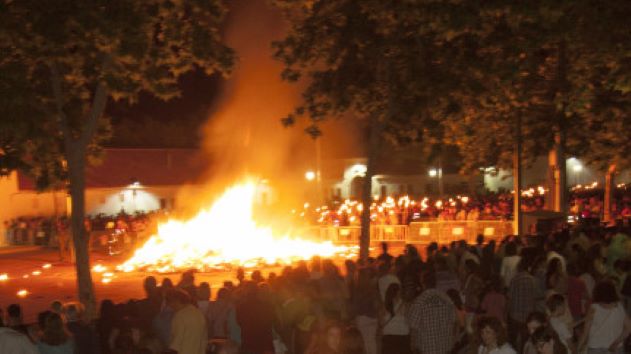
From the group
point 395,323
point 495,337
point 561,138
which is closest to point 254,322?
point 395,323

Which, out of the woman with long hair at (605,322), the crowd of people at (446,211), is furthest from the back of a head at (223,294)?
the crowd of people at (446,211)

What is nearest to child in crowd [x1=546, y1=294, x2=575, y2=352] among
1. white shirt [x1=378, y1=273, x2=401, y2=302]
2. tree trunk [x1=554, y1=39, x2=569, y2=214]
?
white shirt [x1=378, y1=273, x2=401, y2=302]

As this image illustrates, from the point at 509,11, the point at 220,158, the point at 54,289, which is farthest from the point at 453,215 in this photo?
the point at 220,158

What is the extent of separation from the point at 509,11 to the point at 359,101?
4.70 m

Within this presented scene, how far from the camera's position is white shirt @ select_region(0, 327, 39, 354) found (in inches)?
322

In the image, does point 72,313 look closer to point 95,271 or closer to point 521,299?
point 521,299

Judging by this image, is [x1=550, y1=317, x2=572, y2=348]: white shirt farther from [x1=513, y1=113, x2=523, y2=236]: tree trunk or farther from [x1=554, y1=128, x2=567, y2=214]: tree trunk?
[x1=554, y1=128, x2=567, y2=214]: tree trunk

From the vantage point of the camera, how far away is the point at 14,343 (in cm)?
818

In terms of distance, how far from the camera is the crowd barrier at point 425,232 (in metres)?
32.4

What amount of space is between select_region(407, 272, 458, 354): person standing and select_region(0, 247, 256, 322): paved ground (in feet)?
39.2

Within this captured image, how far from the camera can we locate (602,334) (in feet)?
31.3

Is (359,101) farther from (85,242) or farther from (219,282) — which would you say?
(219,282)

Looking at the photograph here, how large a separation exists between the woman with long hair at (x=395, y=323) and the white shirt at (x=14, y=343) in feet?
13.8

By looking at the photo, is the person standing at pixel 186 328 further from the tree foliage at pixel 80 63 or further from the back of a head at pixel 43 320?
Answer: the tree foliage at pixel 80 63
